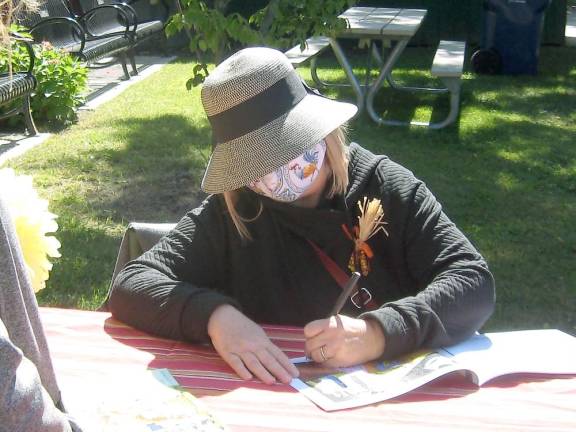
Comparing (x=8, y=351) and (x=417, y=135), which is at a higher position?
(x=8, y=351)

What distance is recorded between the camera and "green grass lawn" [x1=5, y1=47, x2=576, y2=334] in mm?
4289

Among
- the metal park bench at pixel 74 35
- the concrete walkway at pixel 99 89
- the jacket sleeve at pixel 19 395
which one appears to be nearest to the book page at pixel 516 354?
the jacket sleeve at pixel 19 395

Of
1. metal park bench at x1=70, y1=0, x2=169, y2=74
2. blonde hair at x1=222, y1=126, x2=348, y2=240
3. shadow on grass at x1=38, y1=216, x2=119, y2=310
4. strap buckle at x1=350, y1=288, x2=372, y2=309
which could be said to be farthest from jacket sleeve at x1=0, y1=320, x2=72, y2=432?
metal park bench at x1=70, y1=0, x2=169, y2=74

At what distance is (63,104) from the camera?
7.06 m

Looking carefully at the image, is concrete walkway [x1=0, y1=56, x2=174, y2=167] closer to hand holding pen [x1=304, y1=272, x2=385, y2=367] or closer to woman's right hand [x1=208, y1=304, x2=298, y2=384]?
woman's right hand [x1=208, y1=304, x2=298, y2=384]

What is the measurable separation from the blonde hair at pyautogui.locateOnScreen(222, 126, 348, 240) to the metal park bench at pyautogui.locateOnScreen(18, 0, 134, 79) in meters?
6.08

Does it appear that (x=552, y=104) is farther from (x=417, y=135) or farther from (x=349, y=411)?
(x=349, y=411)

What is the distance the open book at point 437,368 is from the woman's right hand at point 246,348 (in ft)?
0.15

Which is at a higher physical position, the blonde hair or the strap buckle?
the blonde hair

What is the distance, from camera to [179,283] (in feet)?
6.57

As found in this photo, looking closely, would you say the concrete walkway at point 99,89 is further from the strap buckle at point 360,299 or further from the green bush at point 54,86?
the strap buckle at point 360,299

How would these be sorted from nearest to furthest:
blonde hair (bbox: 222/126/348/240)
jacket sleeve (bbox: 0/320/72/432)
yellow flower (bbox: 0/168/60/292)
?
jacket sleeve (bbox: 0/320/72/432) → yellow flower (bbox: 0/168/60/292) → blonde hair (bbox: 222/126/348/240)

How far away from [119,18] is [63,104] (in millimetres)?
3503

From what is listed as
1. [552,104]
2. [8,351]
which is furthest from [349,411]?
[552,104]
